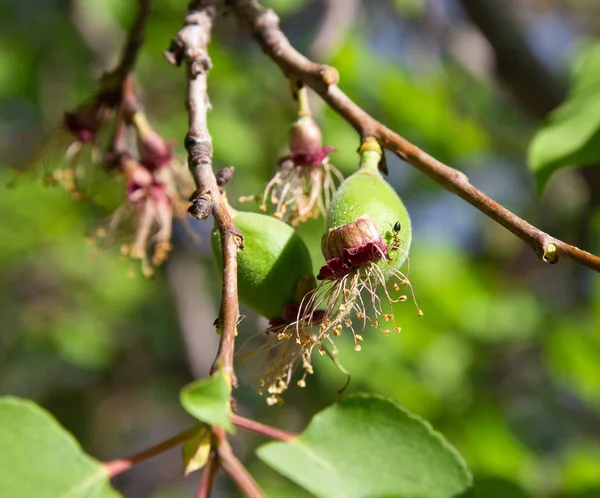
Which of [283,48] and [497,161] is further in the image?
[497,161]

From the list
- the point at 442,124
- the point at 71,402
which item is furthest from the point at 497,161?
the point at 71,402

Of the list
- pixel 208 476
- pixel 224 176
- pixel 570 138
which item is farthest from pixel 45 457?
pixel 570 138

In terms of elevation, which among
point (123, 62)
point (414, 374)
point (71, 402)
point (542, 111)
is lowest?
point (71, 402)

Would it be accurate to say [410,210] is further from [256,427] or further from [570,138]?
[256,427]

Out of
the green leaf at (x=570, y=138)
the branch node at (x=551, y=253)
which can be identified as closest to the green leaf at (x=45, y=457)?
the branch node at (x=551, y=253)

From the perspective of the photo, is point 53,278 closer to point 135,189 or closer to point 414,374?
point 414,374

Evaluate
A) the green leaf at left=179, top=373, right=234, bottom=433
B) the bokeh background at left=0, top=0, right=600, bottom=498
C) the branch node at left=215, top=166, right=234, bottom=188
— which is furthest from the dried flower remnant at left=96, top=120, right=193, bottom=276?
the green leaf at left=179, top=373, right=234, bottom=433
